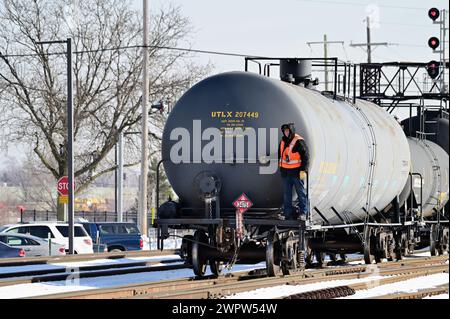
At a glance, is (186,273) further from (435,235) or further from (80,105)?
(80,105)

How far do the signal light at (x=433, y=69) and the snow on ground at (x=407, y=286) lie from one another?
8591 millimetres

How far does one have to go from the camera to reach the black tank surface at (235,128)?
17.1 meters

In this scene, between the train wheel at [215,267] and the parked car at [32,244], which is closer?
the train wheel at [215,267]

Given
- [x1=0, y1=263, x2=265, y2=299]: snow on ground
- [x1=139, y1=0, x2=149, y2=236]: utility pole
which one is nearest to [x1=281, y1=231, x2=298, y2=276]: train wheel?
[x1=0, y1=263, x2=265, y2=299]: snow on ground

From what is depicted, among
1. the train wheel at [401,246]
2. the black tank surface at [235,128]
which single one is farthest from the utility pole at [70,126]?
the black tank surface at [235,128]

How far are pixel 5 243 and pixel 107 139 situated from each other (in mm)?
15913

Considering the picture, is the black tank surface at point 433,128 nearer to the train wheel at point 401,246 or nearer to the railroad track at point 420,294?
the train wheel at point 401,246

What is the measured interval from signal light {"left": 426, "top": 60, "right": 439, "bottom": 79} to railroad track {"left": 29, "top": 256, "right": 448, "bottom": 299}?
6.38 meters

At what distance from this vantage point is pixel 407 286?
1680 centimetres

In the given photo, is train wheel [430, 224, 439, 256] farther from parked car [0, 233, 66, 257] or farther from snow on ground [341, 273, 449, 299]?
parked car [0, 233, 66, 257]

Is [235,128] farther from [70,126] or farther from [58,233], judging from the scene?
[58,233]

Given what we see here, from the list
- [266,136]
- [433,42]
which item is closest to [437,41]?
[433,42]
